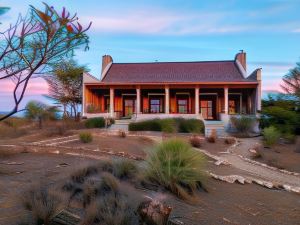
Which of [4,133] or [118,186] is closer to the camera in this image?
[118,186]

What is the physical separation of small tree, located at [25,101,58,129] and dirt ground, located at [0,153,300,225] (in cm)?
1961

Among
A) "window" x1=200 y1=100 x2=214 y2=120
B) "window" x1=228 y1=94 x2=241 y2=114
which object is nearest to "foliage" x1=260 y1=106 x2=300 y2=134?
"window" x1=228 y1=94 x2=241 y2=114

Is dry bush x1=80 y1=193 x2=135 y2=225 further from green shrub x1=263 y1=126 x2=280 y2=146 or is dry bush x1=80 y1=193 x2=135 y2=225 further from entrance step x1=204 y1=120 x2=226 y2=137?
entrance step x1=204 y1=120 x2=226 y2=137

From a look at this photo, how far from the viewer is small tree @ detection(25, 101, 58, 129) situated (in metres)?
28.5

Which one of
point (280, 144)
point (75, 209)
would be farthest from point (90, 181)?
point (280, 144)

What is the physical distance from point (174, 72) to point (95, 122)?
11209mm

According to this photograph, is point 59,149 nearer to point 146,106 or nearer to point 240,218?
point 240,218

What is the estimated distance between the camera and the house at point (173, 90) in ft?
98.6

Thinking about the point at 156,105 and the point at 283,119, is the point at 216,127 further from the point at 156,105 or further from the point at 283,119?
the point at 156,105

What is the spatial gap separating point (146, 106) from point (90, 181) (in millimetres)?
27250

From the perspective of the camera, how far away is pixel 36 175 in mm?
7910

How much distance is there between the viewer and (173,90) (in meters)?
33.5

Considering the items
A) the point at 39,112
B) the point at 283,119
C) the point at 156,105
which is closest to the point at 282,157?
the point at 283,119

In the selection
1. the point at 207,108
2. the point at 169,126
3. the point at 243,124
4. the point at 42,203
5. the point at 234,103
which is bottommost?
the point at 42,203
